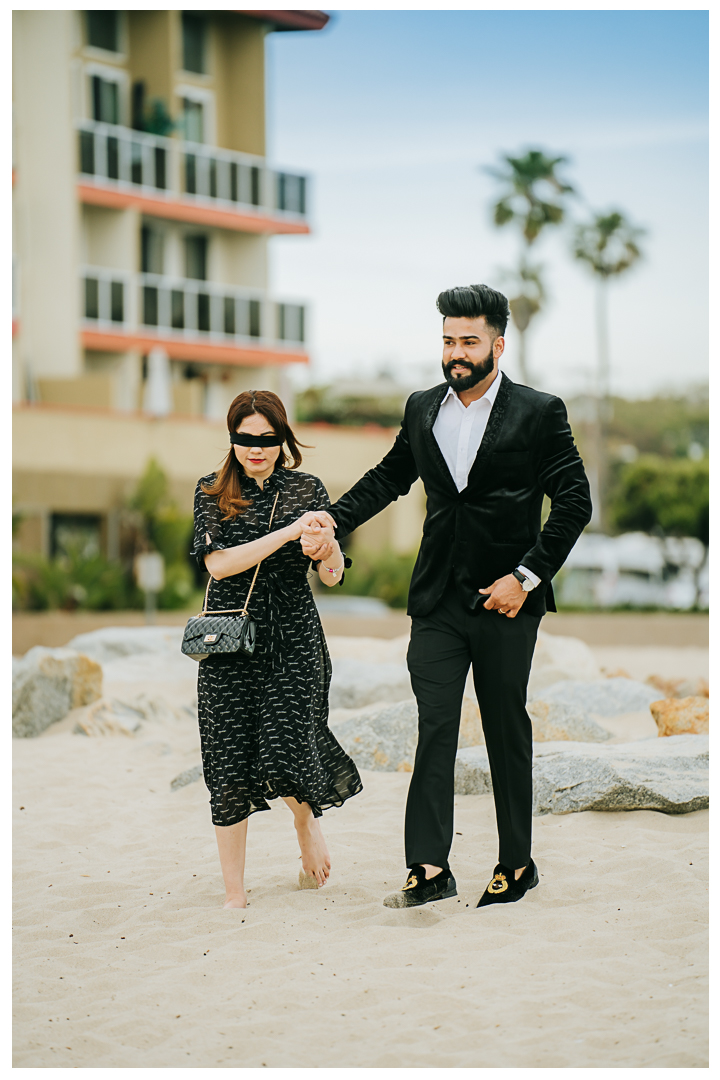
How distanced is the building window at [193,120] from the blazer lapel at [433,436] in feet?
73.5

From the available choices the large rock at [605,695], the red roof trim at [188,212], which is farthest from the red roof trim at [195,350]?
the large rock at [605,695]

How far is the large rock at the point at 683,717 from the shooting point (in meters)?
6.43

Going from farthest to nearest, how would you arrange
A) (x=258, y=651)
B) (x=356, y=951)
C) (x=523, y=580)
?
(x=258, y=651) < (x=523, y=580) < (x=356, y=951)

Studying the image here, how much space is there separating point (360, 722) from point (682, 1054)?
367 centimetres

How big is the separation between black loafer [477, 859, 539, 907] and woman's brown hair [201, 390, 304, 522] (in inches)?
59.1

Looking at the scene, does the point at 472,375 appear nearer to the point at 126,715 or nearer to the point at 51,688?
the point at 126,715

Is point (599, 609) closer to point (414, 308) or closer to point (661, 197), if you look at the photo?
point (661, 197)

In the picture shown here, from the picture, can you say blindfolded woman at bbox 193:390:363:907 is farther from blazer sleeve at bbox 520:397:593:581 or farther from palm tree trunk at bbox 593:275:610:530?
palm tree trunk at bbox 593:275:610:530

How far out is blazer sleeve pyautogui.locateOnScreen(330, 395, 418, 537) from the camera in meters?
4.28

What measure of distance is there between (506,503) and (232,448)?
3.06 ft

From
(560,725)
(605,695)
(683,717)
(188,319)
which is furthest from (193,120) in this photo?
(683,717)

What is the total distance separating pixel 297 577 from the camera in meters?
4.18

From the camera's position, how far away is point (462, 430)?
4.07 meters

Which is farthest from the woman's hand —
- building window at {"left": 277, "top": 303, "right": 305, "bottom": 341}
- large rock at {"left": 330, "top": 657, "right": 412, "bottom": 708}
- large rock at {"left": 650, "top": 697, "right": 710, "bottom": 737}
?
building window at {"left": 277, "top": 303, "right": 305, "bottom": 341}
